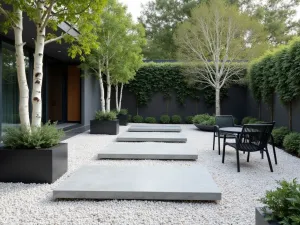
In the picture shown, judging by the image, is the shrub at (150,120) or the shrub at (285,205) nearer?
the shrub at (285,205)

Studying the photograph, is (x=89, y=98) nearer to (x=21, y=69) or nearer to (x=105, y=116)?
(x=105, y=116)

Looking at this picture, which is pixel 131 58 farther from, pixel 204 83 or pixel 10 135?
pixel 10 135

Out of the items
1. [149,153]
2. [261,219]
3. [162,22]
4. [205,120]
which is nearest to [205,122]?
[205,120]

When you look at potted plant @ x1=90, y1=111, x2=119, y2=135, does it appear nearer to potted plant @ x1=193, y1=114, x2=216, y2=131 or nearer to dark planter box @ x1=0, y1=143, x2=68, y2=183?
potted plant @ x1=193, y1=114, x2=216, y2=131

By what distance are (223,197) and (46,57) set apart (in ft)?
28.8

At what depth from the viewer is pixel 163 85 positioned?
14.2m

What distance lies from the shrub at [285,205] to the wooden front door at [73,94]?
11.0 meters

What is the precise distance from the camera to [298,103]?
6543mm

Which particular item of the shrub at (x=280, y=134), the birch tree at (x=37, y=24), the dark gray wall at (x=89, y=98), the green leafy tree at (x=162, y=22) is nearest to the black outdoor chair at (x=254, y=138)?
the shrub at (x=280, y=134)

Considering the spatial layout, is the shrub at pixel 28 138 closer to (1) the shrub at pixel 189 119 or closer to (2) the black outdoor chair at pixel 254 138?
(2) the black outdoor chair at pixel 254 138

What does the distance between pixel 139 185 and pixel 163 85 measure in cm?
1113

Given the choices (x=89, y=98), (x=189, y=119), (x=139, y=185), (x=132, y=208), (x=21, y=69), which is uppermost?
(x=21, y=69)

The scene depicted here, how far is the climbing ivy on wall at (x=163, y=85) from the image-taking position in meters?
14.0

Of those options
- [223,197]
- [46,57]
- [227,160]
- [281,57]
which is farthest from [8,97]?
[281,57]
